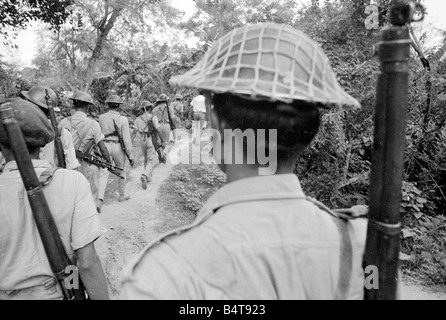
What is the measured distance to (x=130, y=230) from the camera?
6000mm

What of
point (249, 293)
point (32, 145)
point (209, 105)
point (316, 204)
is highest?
point (209, 105)

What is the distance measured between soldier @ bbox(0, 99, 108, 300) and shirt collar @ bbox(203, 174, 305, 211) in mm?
1019

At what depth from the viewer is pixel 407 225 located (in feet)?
20.1

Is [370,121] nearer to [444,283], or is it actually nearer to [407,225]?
[407,225]

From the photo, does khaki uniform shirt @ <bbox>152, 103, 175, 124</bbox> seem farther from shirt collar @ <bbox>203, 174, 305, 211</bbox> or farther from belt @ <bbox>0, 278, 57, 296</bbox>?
shirt collar @ <bbox>203, 174, 305, 211</bbox>

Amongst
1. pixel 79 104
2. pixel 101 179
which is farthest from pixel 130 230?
pixel 79 104

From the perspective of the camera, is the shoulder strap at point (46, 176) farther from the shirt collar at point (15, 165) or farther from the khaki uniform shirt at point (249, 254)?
the khaki uniform shirt at point (249, 254)

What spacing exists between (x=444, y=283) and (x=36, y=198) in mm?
4839

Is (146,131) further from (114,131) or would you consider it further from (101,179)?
(101,179)

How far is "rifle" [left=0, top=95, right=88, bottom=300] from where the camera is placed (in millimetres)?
1540

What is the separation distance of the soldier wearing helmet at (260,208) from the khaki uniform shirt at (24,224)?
3.20 ft

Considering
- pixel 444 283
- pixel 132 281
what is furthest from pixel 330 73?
pixel 444 283

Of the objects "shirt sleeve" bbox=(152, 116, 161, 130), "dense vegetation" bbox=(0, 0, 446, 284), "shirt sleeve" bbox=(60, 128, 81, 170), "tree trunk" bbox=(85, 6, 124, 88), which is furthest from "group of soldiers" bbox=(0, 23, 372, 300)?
"tree trunk" bbox=(85, 6, 124, 88)

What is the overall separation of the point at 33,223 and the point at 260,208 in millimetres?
1266
